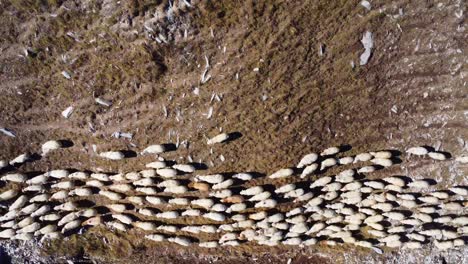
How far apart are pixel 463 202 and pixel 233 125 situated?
41.1 inches

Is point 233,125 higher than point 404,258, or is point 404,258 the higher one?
point 233,125

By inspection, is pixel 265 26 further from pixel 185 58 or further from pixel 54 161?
pixel 54 161

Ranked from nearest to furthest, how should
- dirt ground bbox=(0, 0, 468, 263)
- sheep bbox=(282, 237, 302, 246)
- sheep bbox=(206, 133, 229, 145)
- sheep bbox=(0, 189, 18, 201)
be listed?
dirt ground bbox=(0, 0, 468, 263), sheep bbox=(206, 133, 229, 145), sheep bbox=(0, 189, 18, 201), sheep bbox=(282, 237, 302, 246)

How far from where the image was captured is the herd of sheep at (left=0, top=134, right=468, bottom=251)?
5.92 feet

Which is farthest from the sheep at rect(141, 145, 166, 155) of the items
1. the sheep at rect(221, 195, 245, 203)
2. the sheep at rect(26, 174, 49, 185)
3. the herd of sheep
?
the sheep at rect(26, 174, 49, 185)

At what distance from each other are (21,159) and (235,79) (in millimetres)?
926

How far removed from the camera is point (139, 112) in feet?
5.67

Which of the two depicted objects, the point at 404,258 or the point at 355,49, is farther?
the point at 404,258

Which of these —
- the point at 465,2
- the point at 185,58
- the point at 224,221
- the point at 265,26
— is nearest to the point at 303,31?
the point at 265,26

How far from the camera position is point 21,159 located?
1.79m

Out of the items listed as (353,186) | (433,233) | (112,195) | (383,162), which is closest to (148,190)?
(112,195)

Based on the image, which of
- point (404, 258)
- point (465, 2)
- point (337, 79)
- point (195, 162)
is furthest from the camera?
point (404, 258)

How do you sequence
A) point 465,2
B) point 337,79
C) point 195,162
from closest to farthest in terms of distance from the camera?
point 465,2 < point 337,79 < point 195,162

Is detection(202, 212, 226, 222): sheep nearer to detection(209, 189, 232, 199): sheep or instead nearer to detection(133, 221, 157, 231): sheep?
detection(209, 189, 232, 199): sheep
